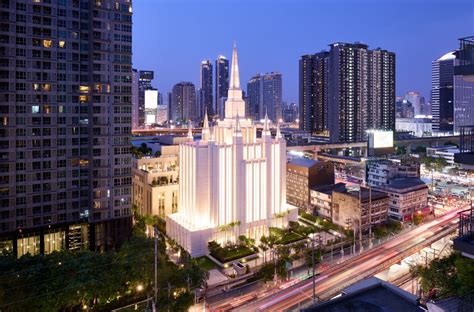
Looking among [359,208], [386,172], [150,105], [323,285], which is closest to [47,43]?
[323,285]

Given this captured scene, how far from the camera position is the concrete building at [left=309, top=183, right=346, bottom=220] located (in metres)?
53.1

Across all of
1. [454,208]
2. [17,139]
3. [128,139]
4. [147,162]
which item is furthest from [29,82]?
[454,208]

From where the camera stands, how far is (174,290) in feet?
89.2

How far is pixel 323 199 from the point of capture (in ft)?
177

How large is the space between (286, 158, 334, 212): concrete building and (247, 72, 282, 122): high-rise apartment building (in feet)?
410

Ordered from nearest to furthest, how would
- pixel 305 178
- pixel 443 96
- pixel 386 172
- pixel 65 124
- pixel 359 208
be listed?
pixel 65 124, pixel 359 208, pixel 305 178, pixel 386 172, pixel 443 96

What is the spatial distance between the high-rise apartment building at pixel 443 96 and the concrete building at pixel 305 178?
4687 inches

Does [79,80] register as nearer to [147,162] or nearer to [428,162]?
[147,162]

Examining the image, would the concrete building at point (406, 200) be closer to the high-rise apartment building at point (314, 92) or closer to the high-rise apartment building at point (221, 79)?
the high-rise apartment building at point (314, 92)

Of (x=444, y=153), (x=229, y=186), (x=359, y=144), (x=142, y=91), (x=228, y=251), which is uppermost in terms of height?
(x=142, y=91)

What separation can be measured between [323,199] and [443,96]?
12734 cm

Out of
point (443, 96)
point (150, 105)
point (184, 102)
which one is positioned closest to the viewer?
point (443, 96)

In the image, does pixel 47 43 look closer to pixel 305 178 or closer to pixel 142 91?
pixel 305 178

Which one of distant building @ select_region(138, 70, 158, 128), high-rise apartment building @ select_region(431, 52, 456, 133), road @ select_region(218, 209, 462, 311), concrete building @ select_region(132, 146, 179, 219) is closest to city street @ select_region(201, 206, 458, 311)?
road @ select_region(218, 209, 462, 311)
